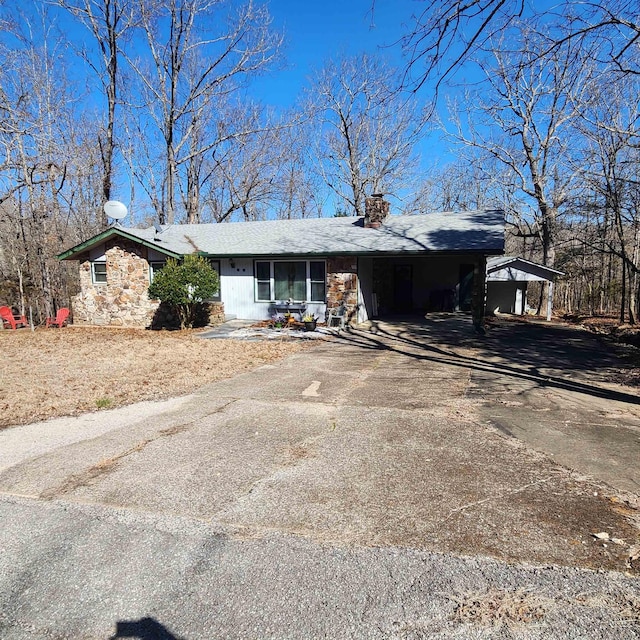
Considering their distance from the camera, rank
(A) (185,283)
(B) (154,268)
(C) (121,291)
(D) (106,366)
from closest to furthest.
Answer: (D) (106,366) → (A) (185,283) → (B) (154,268) → (C) (121,291)

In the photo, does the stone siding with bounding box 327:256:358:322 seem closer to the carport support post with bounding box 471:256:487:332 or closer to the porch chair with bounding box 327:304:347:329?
the porch chair with bounding box 327:304:347:329

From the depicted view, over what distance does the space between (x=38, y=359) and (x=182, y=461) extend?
6.89 m

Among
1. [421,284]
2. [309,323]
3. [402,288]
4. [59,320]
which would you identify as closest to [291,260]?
[309,323]

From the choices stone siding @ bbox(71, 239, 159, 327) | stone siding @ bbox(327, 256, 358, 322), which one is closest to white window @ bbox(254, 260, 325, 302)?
stone siding @ bbox(327, 256, 358, 322)

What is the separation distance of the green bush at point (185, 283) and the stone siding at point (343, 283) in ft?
12.1

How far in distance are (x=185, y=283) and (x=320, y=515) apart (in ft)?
36.8

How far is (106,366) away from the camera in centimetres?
813

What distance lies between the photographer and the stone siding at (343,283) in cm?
1367

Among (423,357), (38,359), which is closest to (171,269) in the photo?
(38,359)

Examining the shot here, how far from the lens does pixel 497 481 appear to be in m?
3.37

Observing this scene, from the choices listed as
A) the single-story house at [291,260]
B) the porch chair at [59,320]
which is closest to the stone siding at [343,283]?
the single-story house at [291,260]

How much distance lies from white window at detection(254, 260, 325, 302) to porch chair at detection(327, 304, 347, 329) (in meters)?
0.69

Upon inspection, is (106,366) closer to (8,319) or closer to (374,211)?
(8,319)

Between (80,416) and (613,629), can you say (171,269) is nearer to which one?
(80,416)
